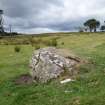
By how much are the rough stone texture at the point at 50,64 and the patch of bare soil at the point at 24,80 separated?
1.33 ft

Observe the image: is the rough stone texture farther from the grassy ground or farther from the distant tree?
the distant tree

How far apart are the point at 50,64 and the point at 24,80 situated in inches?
95.1

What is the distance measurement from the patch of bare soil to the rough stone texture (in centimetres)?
41

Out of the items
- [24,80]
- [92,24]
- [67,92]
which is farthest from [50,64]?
[92,24]

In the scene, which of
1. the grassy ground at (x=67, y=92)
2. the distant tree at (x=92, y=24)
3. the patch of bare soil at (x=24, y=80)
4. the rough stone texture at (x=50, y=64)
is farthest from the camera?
the distant tree at (x=92, y=24)

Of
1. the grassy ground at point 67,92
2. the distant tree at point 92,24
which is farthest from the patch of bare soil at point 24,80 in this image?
the distant tree at point 92,24

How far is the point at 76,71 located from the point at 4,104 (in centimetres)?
549

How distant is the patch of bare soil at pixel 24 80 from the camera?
71.3ft

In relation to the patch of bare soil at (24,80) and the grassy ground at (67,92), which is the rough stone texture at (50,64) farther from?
the grassy ground at (67,92)

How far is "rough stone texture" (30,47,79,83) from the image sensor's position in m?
20.8

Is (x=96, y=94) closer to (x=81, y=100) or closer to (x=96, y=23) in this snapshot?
(x=81, y=100)

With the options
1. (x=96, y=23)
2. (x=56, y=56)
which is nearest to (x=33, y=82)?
(x=56, y=56)

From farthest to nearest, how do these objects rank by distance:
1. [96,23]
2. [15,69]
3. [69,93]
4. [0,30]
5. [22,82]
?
[96,23]
[0,30]
[15,69]
[22,82]
[69,93]

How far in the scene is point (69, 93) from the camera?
16.6 meters
